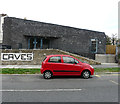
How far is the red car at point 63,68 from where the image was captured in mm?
9164

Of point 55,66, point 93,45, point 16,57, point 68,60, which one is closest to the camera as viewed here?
point 55,66

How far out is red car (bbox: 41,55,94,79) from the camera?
9164mm

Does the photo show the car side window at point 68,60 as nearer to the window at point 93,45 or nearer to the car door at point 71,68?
the car door at point 71,68

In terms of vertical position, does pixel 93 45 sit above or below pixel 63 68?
above

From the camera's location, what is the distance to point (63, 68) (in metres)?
9.18

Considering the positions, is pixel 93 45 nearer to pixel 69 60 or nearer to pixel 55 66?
pixel 69 60

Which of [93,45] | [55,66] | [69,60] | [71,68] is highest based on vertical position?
[93,45]

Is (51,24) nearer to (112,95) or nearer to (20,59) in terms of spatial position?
(20,59)

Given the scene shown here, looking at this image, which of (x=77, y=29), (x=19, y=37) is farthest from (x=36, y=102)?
(x=77, y=29)

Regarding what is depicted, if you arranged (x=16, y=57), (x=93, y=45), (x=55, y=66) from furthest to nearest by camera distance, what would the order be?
(x=93, y=45)
(x=16, y=57)
(x=55, y=66)

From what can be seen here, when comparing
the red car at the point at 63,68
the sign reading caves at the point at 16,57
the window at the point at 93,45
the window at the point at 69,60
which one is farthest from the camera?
the window at the point at 93,45

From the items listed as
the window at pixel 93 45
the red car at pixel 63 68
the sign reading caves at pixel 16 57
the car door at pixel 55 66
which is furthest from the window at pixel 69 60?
the window at pixel 93 45

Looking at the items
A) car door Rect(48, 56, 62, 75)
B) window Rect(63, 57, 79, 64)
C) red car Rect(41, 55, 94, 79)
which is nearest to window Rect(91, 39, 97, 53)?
red car Rect(41, 55, 94, 79)

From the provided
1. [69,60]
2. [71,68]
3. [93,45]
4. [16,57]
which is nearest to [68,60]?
[69,60]
